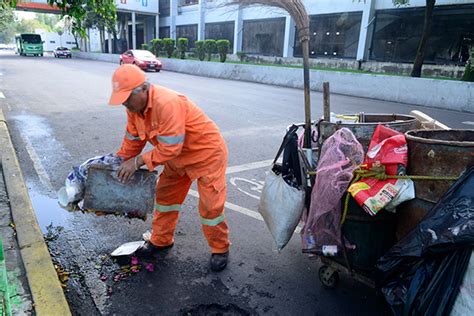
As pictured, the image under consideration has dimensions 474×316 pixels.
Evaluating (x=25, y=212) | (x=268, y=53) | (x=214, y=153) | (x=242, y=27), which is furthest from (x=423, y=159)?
(x=242, y=27)

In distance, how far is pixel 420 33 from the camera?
57.5 ft

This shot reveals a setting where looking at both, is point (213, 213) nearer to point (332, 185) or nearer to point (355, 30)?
point (332, 185)

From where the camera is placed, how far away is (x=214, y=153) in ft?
8.92

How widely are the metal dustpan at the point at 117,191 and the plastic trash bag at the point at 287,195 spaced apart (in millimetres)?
831

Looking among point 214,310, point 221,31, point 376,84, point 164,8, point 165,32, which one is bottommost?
point 214,310

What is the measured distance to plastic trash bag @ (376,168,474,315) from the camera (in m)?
1.70

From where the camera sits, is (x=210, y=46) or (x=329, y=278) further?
(x=210, y=46)

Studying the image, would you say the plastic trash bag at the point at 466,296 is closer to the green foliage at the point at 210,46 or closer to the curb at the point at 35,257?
the curb at the point at 35,257

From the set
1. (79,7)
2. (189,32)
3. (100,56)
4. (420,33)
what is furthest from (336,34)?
(100,56)

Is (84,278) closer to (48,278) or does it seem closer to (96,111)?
(48,278)

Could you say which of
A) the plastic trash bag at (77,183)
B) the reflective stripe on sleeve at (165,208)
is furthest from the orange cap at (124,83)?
the reflective stripe on sleeve at (165,208)

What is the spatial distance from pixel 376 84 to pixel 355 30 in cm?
801

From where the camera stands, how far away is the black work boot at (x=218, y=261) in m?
2.82

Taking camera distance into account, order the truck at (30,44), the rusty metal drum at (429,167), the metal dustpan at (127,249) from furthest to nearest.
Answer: the truck at (30,44), the metal dustpan at (127,249), the rusty metal drum at (429,167)
